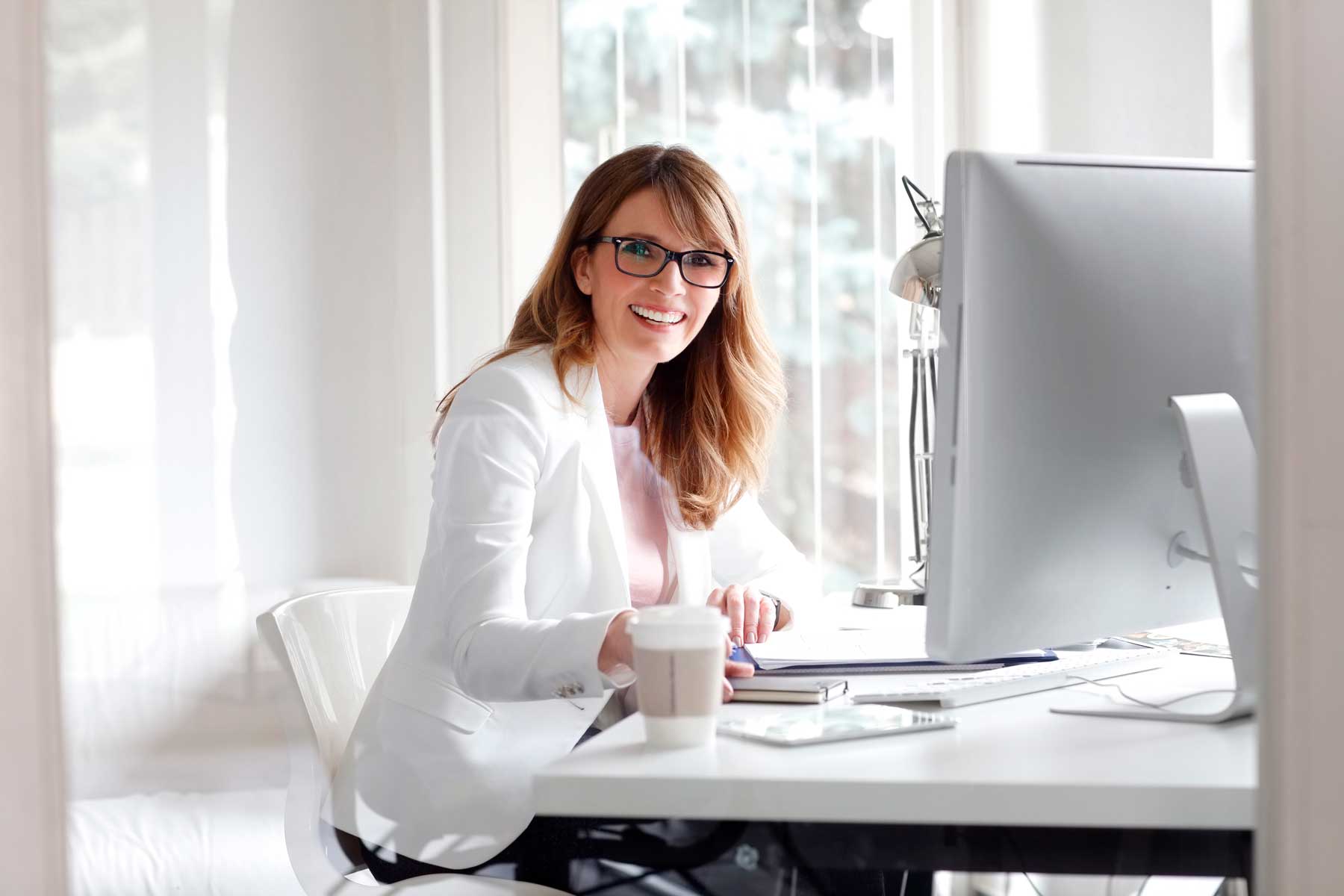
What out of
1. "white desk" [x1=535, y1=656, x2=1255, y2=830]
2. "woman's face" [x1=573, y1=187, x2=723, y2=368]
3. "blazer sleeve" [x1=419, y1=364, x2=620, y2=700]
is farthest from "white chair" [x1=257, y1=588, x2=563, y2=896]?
"woman's face" [x1=573, y1=187, x2=723, y2=368]

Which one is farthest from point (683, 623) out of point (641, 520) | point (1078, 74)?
point (1078, 74)

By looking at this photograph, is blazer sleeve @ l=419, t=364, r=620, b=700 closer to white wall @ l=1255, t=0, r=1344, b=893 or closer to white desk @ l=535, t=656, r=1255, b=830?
white desk @ l=535, t=656, r=1255, b=830

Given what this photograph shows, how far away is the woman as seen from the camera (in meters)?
1.13

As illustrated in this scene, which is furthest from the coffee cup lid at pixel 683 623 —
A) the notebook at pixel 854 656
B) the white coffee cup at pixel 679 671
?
the notebook at pixel 854 656

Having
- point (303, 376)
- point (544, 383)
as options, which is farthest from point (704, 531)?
point (303, 376)

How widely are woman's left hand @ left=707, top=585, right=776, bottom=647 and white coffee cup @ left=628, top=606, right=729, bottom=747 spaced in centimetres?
46

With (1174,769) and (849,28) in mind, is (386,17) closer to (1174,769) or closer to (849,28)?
(849,28)

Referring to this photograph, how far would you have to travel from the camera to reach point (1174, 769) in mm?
708

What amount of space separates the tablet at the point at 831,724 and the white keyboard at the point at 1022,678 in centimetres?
6

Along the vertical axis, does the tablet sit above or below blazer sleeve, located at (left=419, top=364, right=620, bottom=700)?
below

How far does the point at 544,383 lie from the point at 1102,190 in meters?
0.72

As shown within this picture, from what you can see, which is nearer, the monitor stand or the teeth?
the monitor stand

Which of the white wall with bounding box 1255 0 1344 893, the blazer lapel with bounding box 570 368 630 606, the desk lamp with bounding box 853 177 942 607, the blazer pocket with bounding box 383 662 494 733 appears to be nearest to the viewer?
the white wall with bounding box 1255 0 1344 893

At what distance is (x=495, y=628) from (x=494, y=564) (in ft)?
0.28
